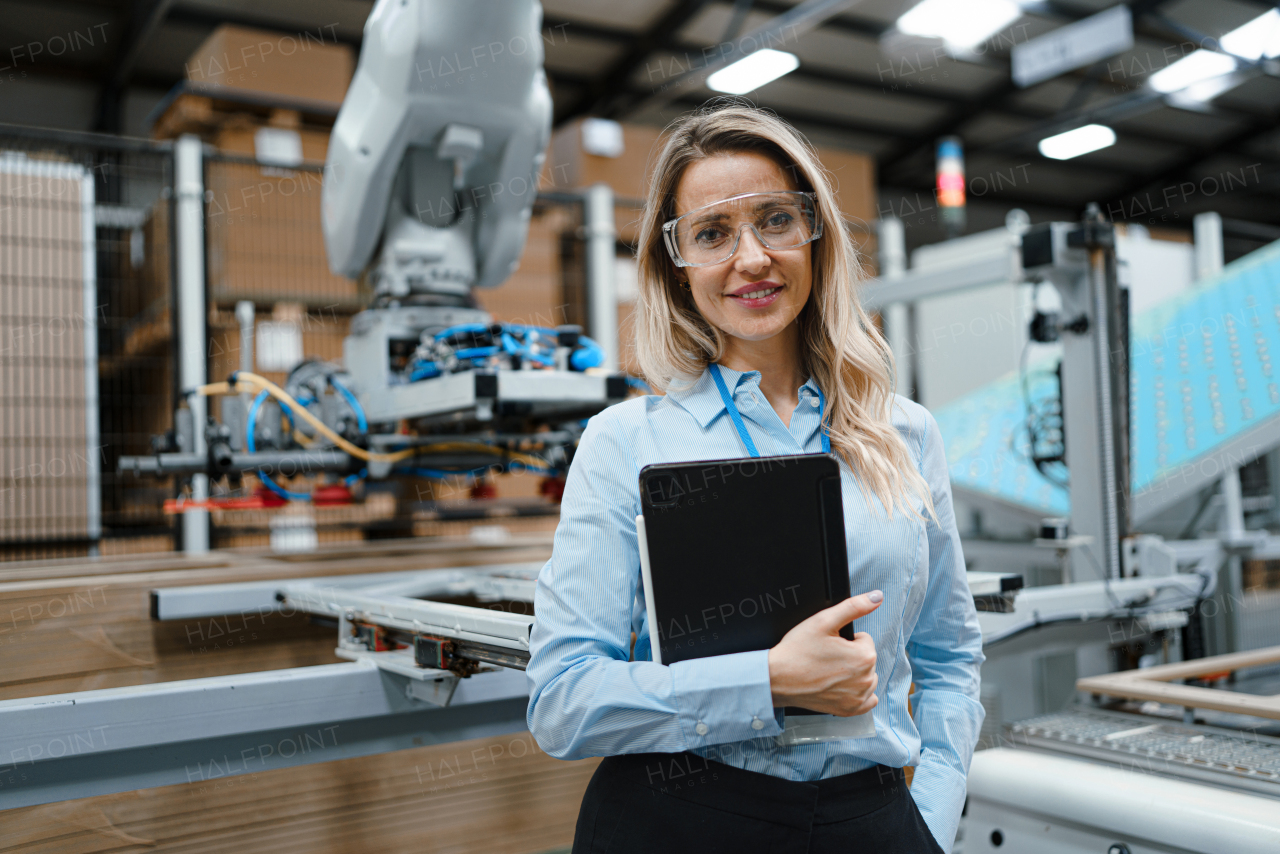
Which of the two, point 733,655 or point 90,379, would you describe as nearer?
point 733,655

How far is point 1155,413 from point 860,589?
2163 millimetres

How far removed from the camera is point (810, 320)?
1.11 metres

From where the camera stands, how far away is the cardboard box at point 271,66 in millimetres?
3840

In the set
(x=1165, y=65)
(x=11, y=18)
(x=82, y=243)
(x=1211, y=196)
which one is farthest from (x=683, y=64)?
(x=1211, y=196)

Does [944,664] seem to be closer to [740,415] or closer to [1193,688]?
[740,415]

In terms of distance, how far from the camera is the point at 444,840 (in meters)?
2.53

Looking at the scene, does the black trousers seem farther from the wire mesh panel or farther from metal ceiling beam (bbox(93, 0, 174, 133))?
metal ceiling beam (bbox(93, 0, 174, 133))

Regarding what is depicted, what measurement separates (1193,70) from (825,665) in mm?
9374

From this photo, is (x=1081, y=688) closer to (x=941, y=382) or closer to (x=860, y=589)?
(x=860, y=589)

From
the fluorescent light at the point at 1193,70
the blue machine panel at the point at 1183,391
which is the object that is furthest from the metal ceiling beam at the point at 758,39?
the blue machine panel at the point at 1183,391

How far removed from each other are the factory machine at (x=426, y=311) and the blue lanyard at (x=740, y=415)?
992mm

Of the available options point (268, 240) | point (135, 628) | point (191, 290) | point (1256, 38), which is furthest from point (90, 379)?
point (1256, 38)

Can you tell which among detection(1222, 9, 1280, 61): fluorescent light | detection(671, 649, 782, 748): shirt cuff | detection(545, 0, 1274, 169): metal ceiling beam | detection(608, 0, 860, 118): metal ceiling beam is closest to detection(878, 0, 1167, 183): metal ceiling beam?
detection(545, 0, 1274, 169): metal ceiling beam

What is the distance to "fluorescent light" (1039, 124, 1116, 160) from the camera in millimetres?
9820
